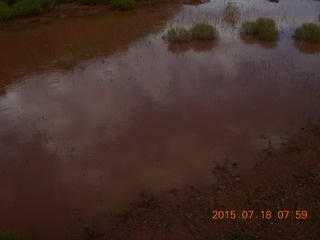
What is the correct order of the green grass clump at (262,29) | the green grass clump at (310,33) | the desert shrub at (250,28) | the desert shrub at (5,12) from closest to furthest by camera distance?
the green grass clump at (310,33), the green grass clump at (262,29), the desert shrub at (250,28), the desert shrub at (5,12)

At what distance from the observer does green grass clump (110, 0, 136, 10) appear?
49.8ft

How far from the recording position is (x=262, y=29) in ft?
37.7

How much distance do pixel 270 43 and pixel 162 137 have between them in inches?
261

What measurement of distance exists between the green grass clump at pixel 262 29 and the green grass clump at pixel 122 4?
19.4 ft

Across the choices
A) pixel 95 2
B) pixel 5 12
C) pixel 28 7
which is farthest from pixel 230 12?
pixel 5 12

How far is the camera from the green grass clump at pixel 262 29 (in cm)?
1123

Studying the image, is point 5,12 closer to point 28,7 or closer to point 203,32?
point 28,7

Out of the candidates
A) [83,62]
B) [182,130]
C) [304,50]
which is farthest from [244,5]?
[182,130]

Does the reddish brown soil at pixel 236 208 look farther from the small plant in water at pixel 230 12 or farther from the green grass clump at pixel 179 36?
the small plant in water at pixel 230 12

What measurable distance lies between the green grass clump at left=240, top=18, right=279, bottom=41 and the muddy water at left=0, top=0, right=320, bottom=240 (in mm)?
421

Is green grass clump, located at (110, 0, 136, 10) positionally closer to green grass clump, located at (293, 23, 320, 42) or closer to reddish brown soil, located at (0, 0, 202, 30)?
reddish brown soil, located at (0, 0, 202, 30)

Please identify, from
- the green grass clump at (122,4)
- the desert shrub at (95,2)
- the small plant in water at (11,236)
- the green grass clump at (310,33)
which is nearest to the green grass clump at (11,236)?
the small plant in water at (11,236)

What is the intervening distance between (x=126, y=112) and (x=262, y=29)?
6.73 metres

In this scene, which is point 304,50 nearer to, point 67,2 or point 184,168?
point 184,168
